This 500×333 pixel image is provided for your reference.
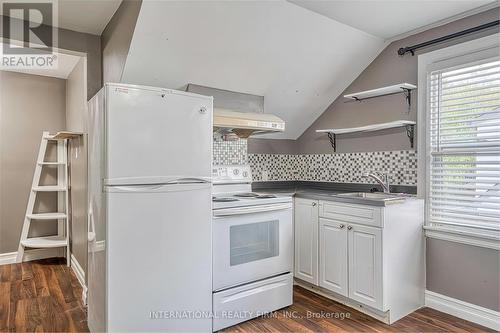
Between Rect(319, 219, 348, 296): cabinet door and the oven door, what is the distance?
311 millimetres

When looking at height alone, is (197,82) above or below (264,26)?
below

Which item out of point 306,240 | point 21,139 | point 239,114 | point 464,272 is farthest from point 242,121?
point 21,139

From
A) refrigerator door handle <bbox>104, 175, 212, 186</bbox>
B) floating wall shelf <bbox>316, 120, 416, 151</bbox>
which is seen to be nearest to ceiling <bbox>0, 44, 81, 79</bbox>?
refrigerator door handle <bbox>104, 175, 212, 186</bbox>

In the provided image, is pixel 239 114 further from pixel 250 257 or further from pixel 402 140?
pixel 402 140

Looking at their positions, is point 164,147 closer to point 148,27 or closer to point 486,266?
point 148,27

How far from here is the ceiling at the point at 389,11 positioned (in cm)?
243

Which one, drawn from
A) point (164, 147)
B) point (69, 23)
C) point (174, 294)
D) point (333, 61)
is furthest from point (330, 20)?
point (174, 294)

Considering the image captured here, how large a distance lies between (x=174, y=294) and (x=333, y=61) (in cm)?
248

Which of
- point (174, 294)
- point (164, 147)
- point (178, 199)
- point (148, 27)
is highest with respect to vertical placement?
point (148, 27)

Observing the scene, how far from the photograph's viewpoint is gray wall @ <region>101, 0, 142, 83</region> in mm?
2320

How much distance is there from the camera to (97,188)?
2084 mm

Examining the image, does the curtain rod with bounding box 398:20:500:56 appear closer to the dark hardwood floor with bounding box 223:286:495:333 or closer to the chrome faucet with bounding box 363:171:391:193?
the chrome faucet with bounding box 363:171:391:193

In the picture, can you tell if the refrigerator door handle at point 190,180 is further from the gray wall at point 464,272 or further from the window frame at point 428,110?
the gray wall at point 464,272

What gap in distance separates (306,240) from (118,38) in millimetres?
2347
